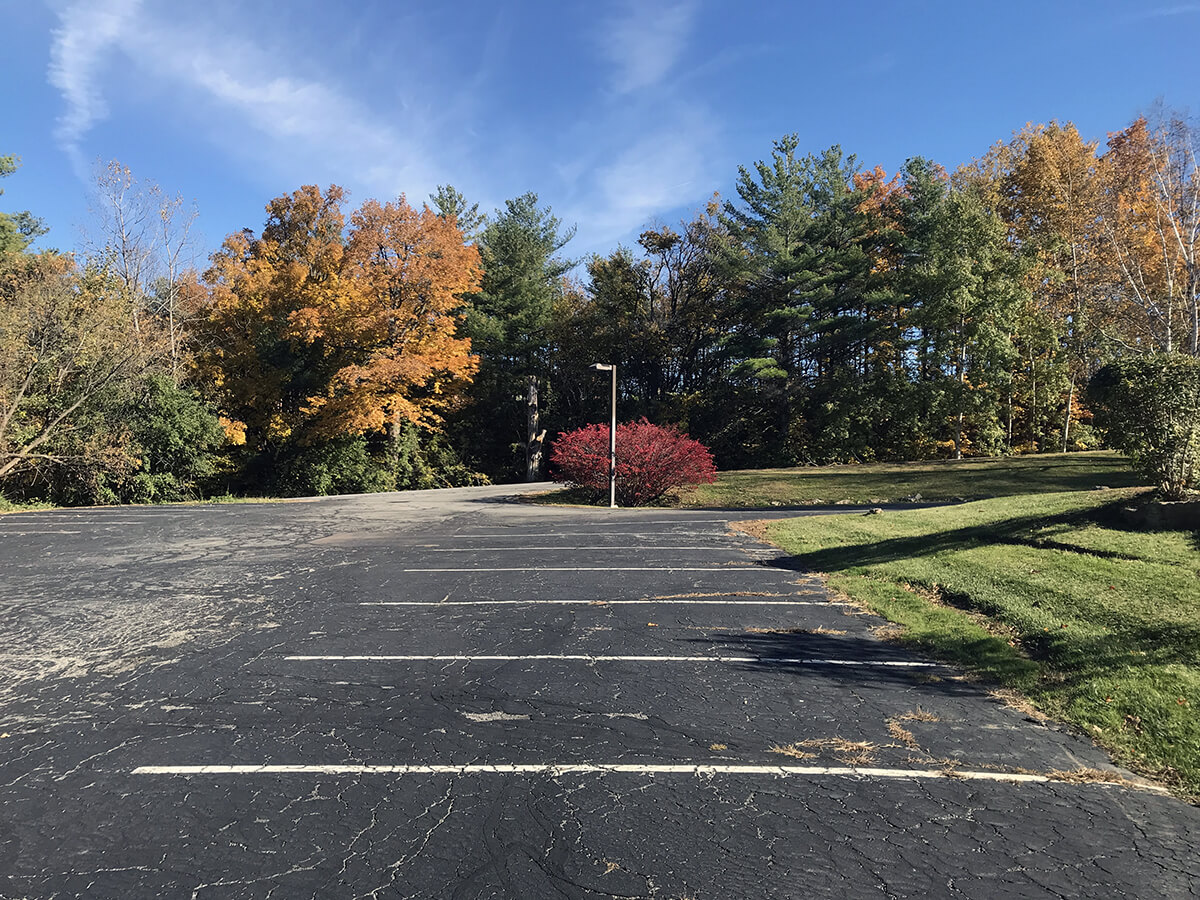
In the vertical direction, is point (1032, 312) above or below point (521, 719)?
above

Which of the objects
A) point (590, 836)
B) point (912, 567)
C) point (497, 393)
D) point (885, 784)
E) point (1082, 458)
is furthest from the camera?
point (497, 393)

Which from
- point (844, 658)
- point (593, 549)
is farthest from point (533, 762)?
point (593, 549)

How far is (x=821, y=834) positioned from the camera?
10.4 ft

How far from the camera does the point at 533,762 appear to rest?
12.9 ft

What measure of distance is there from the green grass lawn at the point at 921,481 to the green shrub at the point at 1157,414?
38.0ft

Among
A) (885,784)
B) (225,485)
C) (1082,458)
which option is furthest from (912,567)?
(225,485)

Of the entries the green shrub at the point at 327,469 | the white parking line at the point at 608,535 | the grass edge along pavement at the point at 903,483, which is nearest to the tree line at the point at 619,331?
the green shrub at the point at 327,469

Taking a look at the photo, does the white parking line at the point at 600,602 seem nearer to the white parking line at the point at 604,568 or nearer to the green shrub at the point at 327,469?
the white parking line at the point at 604,568

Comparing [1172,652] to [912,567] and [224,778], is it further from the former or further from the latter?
[224,778]

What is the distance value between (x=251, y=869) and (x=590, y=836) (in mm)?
1598

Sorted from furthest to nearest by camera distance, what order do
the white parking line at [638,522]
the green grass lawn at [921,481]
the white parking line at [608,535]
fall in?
the green grass lawn at [921,481] → the white parking line at [638,522] → the white parking line at [608,535]

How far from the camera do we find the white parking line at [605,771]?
12.3 feet

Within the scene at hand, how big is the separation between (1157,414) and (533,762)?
31.5ft

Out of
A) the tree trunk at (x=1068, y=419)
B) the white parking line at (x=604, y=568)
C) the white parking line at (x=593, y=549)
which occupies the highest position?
the tree trunk at (x=1068, y=419)
